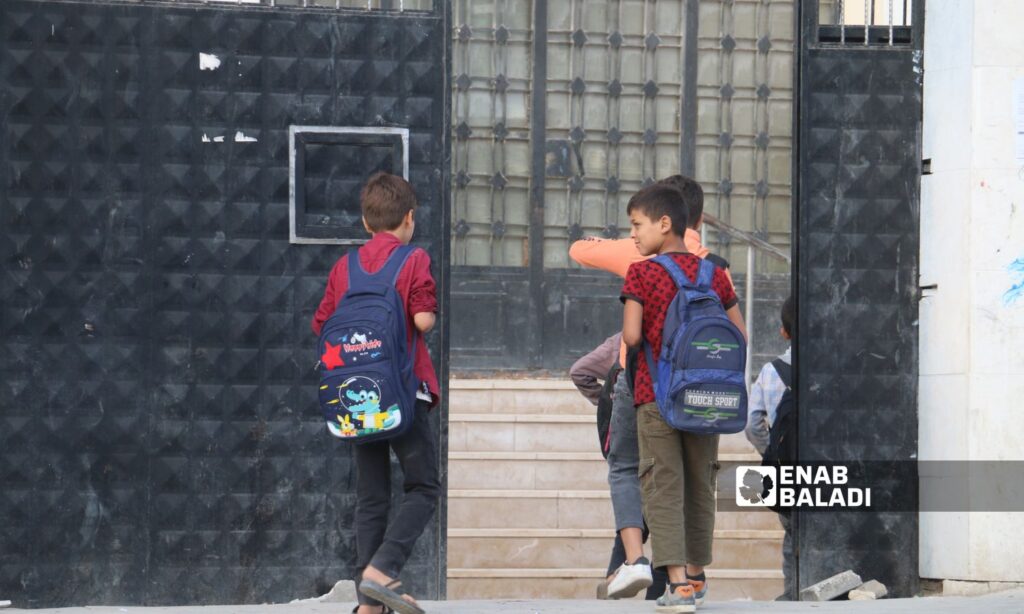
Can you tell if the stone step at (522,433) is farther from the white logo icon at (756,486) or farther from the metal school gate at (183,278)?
the metal school gate at (183,278)

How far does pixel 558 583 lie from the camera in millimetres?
10023

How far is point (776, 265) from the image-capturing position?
43.2ft

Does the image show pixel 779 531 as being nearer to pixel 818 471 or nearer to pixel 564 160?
pixel 818 471

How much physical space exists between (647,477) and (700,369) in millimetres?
473

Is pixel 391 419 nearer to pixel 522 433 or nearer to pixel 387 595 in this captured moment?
pixel 387 595

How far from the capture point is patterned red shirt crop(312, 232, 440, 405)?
6.00 metres

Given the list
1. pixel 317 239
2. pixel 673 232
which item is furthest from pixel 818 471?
pixel 317 239

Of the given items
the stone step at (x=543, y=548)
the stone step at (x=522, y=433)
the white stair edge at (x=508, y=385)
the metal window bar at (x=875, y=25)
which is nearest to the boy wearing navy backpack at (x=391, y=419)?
the metal window bar at (x=875, y=25)

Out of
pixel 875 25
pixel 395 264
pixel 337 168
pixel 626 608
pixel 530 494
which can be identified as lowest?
pixel 530 494

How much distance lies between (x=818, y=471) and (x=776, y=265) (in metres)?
5.79

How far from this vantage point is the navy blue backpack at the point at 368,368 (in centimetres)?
586

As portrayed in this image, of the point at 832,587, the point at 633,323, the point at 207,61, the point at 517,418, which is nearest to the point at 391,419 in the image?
the point at 633,323

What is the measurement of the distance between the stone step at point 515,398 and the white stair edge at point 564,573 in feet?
4.98

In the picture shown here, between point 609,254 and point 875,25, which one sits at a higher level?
point 875,25
